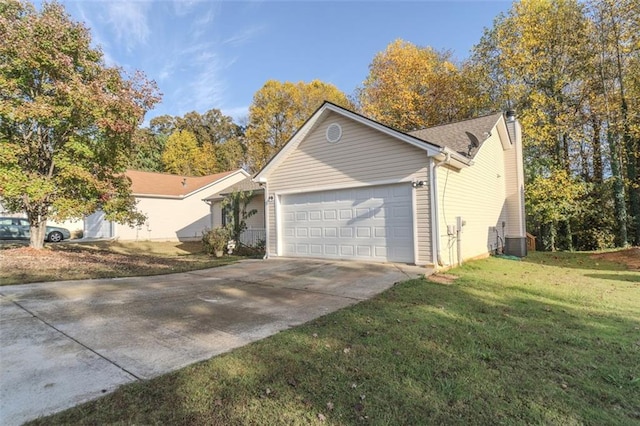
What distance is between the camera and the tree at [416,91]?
858 inches

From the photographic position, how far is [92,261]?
976 centimetres

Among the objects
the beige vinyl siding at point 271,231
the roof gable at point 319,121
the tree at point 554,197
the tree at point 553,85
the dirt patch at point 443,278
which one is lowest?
the dirt patch at point 443,278

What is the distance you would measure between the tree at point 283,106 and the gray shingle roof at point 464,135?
16.5 metres

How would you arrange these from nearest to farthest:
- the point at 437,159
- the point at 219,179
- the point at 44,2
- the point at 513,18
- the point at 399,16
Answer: the point at 437,159 < the point at 44,2 < the point at 399,16 < the point at 513,18 < the point at 219,179

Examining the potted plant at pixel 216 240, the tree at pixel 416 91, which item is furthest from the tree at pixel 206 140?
the potted plant at pixel 216 240

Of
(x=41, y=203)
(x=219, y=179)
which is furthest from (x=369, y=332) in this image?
(x=219, y=179)

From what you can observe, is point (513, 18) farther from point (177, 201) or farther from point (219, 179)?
point (177, 201)

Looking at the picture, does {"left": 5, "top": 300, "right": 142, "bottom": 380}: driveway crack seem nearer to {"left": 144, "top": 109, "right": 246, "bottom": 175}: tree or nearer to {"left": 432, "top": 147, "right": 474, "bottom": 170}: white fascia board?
{"left": 432, "top": 147, "right": 474, "bottom": 170}: white fascia board

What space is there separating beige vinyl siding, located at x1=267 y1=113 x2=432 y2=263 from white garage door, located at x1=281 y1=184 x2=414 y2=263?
11.1 inches

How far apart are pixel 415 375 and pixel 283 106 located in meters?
28.3

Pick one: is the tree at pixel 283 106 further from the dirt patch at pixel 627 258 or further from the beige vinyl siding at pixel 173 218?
the dirt patch at pixel 627 258

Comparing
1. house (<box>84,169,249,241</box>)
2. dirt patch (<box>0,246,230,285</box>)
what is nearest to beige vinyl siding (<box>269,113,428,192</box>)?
dirt patch (<box>0,246,230,285</box>)

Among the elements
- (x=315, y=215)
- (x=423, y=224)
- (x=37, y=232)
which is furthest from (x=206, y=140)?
(x=423, y=224)

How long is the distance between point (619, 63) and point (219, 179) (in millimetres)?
23515
